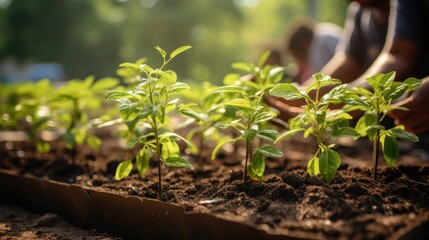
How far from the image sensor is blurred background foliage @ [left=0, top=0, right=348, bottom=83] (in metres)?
28.8

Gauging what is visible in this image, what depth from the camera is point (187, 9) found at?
3167cm

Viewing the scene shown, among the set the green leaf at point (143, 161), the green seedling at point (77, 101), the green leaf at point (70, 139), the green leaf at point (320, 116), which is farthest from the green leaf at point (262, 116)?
the green leaf at point (70, 139)

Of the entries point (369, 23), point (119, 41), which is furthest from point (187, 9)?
point (369, 23)

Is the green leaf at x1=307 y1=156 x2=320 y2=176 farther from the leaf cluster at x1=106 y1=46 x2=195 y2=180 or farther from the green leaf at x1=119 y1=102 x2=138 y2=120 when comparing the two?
the green leaf at x1=119 y1=102 x2=138 y2=120

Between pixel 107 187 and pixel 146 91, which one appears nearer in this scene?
pixel 146 91

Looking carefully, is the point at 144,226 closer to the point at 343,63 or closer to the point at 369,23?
the point at 343,63

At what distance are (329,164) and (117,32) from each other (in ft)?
98.7

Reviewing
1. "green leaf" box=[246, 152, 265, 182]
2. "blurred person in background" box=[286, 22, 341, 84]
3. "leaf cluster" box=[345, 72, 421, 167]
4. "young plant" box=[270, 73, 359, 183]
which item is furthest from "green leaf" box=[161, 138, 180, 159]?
"blurred person in background" box=[286, 22, 341, 84]

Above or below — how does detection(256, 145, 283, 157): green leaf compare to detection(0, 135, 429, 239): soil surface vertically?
above

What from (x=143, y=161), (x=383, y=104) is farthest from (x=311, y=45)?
(x=143, y=161)

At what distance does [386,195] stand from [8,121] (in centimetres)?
286

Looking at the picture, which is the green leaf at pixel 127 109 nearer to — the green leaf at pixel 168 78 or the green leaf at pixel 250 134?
the green leaf at pixel 168 78

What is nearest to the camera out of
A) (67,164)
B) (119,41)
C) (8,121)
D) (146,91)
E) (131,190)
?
(146,91)

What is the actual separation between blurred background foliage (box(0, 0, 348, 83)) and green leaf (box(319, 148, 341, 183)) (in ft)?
84.1
